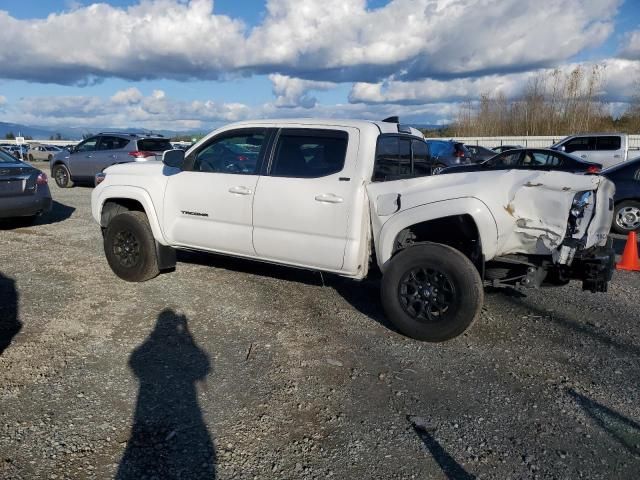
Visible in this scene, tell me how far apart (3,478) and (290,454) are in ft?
4.89

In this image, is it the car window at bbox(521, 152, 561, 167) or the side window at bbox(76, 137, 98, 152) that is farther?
the side window at bbox(76, 137, 98, 152)

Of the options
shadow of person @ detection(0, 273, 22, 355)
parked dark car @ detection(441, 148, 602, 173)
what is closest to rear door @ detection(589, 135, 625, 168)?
parked dark car @ detection(441, 148, 602, 173)

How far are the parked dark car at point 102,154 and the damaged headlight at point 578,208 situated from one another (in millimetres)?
11942

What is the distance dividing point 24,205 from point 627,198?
413 inches

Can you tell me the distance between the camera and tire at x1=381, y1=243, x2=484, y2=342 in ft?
14.5

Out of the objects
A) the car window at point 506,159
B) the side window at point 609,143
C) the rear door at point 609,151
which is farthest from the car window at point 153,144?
the side window at point 609,143

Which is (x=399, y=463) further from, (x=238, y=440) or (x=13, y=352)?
(x=13, y=352)

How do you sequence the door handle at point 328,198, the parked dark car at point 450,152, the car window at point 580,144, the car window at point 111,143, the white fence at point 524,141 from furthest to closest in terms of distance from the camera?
the white fence at point 524,141 → the car window at point 580,144 → the parked dark car at point 450,152 → the car window at point 111,143 → the door handle at point 328,198

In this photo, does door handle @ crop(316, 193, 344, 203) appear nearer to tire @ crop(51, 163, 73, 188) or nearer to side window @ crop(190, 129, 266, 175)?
side window @ crop(190, 129, 266, 175)

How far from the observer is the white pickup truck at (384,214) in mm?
4445

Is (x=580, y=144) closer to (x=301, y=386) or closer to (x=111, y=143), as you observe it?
(x=111, y=143)

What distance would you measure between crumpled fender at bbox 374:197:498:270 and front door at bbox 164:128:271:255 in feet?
4.56

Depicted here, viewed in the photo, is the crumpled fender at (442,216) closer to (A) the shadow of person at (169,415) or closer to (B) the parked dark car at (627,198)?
(A) the shadow of person at (169,415)

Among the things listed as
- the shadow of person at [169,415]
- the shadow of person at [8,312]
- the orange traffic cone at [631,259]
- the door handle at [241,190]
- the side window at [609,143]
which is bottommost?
the shadow of person at [8,312]
